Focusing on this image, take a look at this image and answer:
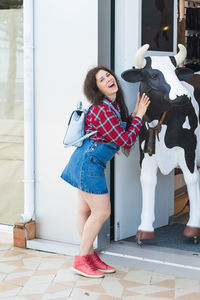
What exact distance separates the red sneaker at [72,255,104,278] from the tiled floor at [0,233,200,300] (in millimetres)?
41

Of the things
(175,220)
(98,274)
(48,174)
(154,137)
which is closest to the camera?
(98,274)

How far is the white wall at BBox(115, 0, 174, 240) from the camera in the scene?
16.5 ft

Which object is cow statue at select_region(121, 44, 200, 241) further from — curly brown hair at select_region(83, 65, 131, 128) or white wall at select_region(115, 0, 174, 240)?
curly brown hair at select_region(83, 65, 131, 128)

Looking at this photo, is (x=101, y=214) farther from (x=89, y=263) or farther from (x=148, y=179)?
(x=148, y=179)

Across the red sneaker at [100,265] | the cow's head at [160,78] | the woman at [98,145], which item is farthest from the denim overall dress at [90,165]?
the red sneaker at [100,265]

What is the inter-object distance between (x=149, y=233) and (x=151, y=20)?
6.08ft

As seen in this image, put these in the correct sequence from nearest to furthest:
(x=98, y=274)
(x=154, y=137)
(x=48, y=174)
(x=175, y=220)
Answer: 1. (x=98, y=274)
2. (x=154, y=137)
3. (x=48, y=174)
4. (x=175, y=220)

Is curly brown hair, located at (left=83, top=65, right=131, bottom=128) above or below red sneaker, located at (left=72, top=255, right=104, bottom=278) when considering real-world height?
above

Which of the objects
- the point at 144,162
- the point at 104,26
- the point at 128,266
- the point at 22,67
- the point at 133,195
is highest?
the point at 104,26

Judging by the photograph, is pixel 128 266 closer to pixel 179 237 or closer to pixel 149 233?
pixel 149 233

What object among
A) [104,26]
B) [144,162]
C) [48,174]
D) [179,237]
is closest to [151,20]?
[104,26]

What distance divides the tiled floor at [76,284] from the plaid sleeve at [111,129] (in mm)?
983

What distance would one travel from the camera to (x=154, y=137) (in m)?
4.79

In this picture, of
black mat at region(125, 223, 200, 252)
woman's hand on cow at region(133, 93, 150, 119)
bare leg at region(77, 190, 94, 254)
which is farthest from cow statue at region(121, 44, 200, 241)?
bare leg at region(77, 190, 94, 254)
